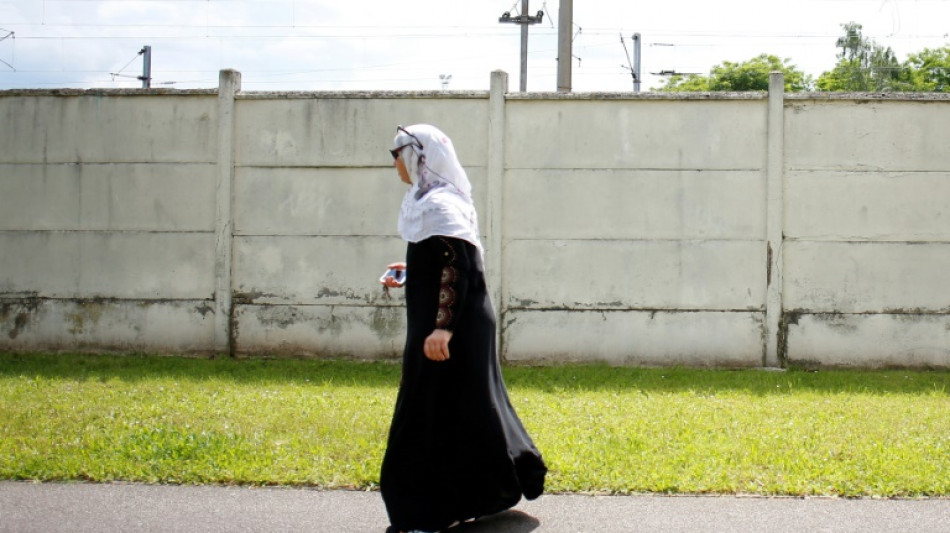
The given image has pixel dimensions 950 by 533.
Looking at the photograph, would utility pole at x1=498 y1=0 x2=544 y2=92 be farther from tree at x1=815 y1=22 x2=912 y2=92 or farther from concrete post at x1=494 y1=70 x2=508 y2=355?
tree at x1=815 y1=22 x2=912 y2=92

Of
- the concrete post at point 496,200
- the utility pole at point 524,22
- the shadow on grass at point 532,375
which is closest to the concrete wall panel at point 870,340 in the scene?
the shadow on grass at point 532,375

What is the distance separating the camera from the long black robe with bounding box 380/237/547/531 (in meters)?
4.41

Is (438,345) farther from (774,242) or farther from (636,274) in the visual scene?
(774,242)

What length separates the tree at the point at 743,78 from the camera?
174 ft

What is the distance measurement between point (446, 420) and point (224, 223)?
629 cm

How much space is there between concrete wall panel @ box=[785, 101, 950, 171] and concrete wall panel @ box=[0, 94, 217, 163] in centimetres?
585

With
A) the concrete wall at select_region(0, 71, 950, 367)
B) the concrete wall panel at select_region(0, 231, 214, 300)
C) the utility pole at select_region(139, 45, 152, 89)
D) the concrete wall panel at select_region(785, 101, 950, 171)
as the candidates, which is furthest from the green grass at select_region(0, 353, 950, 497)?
the utility pole at select_region(139, 45, 152, 89)

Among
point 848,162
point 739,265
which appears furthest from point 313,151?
point 848,162

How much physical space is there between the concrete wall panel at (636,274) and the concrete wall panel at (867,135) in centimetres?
107

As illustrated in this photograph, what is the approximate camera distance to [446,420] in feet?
14.7

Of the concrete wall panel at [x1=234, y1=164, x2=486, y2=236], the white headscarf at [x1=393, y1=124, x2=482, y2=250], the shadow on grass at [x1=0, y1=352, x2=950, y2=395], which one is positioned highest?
the concrete wall panel at [x1=234, y1=164, x2=486, y2=236]

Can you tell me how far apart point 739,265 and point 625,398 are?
2.53 metres

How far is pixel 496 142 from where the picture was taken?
9969 mm

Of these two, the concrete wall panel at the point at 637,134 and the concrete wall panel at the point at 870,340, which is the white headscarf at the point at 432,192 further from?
the concrete wall panel at the point at 870,340
